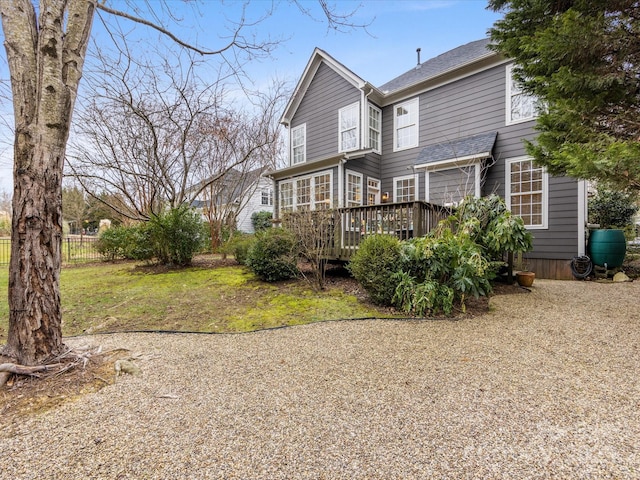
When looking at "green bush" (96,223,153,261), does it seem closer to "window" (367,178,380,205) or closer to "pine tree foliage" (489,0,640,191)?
"window" (367,178,380,205)

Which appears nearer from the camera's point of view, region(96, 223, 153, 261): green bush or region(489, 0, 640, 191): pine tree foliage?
region(489, 0, 640, 191): pine tree foliage

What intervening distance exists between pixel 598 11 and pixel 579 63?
655mm

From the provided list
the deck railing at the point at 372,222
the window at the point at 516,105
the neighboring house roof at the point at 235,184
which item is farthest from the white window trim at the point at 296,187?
the window at the point at 516,105

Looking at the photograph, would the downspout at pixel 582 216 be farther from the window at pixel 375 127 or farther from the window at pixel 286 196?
the window at pixel 286 196

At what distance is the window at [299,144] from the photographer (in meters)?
12.2

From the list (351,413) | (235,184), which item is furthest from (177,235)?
(351,413)

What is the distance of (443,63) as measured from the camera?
10.2 meters

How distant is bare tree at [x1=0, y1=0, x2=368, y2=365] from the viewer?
218 centimetres

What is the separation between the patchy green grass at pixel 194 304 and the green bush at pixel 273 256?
0.25 metres

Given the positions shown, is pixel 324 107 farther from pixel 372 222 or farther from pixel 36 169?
pixel 36 169

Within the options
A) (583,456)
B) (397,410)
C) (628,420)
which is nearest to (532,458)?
(583,456)

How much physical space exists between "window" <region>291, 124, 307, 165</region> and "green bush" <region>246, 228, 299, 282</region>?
684 cm

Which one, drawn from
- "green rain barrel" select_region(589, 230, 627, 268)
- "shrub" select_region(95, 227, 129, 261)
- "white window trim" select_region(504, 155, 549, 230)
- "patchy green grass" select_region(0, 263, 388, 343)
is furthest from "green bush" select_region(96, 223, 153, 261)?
"green rain barrel" select_region(589, 230, 627, 268)

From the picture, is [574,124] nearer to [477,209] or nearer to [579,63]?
[579,63]
